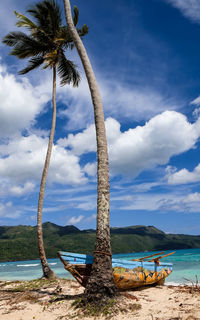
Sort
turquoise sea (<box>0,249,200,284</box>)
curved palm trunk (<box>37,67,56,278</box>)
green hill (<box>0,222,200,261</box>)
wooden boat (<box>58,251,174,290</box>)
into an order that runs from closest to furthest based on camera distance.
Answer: wooden boat (<box>58,251,174,290</box>), curved palm trunk (<box>37,67,56,278</box>), turquoise sea (<box>0,249,200,284</box>), green hill (<box>0,222,200,261</box>)

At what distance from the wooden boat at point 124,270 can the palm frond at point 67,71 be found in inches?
445

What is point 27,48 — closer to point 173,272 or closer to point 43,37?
point 43,37

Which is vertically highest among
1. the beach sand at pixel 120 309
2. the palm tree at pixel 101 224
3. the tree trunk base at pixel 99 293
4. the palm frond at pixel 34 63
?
the palm frond at pixel 34 63

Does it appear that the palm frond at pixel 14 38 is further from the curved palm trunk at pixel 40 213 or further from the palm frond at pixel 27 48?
the curved palm trunk at pixel 40 213

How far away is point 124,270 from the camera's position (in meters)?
7.92

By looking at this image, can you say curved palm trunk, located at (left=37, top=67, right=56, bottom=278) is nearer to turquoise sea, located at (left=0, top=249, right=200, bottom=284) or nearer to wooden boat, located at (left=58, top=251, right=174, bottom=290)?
wooden boat, located at (left=58, top=251, right=174, bottom=290)

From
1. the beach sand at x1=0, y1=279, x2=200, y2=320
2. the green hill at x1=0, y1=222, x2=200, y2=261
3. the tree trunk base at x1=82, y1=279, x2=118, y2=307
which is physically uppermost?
the tree trunk base at x1=82, y1=279, x2=118, y2=307

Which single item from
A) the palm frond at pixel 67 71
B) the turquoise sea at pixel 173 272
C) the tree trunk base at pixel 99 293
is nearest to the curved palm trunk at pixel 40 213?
the palm frond at pixel 67 71

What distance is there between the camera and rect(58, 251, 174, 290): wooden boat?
7.18 metres

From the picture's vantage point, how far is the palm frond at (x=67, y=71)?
1456cm

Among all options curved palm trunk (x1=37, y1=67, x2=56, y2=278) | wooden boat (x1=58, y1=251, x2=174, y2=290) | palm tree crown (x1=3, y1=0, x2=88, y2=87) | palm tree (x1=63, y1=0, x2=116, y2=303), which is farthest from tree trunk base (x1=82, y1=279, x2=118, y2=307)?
palm tree crown (x1=3, y1=0, x2=88, y2=87)

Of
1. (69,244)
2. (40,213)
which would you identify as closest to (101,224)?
(40,213)

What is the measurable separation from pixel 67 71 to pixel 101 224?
1152 cm

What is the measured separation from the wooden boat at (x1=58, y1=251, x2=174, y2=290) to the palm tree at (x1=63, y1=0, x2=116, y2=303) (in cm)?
A: 131
